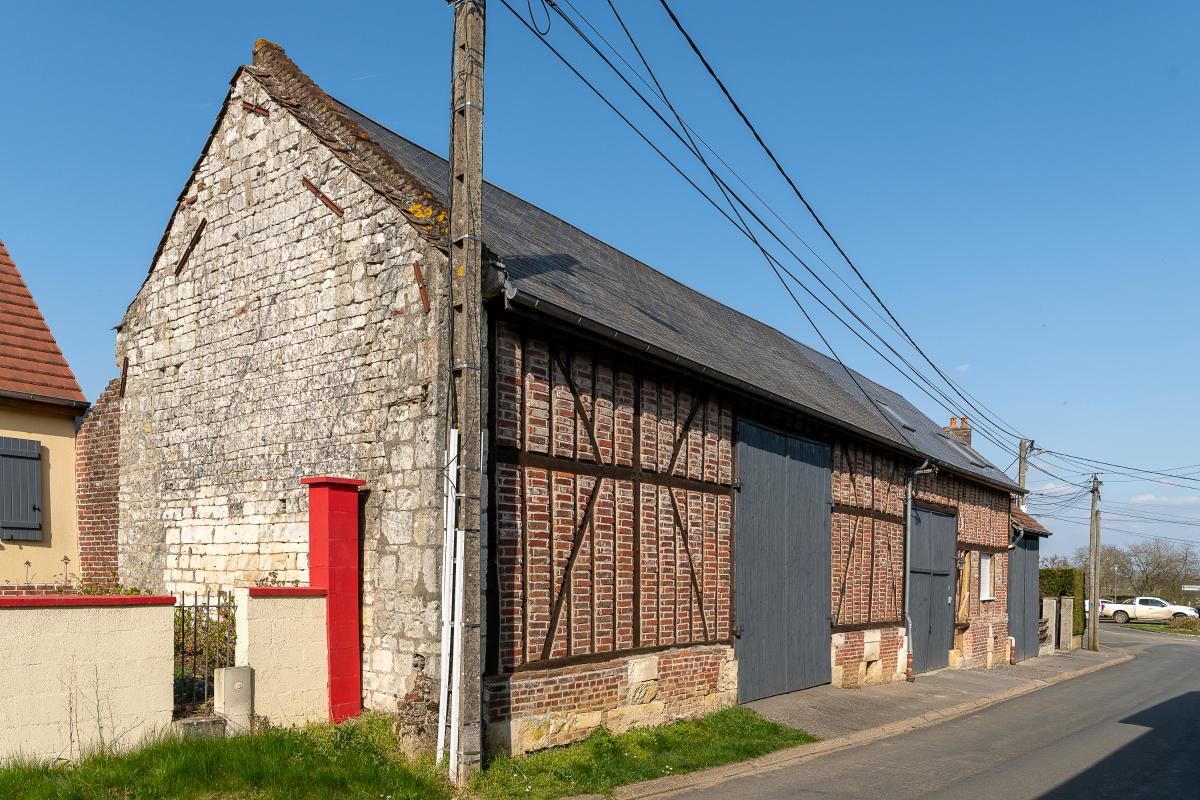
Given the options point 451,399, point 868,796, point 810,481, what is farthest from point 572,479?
point 810,481

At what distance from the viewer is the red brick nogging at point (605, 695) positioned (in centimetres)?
864

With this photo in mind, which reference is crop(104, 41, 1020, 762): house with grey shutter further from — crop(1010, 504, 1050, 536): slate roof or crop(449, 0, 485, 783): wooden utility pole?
crop(1010, 504, 1050, 536): slate roof

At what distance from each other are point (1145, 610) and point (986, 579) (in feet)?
99.2

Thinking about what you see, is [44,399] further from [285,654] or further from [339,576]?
[285,654]

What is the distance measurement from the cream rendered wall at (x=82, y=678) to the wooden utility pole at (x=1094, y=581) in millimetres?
27646

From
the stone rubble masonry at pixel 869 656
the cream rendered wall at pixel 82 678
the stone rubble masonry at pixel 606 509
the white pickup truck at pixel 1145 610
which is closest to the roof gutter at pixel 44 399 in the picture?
the cream rendered wall at pixel 82 678

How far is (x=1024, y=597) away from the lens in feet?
80.2

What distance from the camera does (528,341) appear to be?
9195 millimetres

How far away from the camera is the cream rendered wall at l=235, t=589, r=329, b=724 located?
812 cm

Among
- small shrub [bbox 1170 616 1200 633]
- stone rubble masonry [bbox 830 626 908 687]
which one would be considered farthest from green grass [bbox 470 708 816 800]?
small shrub [bbox 1170 616 1200 633]

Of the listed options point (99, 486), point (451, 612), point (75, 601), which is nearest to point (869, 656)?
point (451, 612)

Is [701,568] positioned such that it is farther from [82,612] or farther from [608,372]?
[82,612]

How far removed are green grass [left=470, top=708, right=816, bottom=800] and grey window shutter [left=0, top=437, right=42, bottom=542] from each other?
24.1 feet

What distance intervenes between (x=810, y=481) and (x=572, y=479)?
19.2 ft
